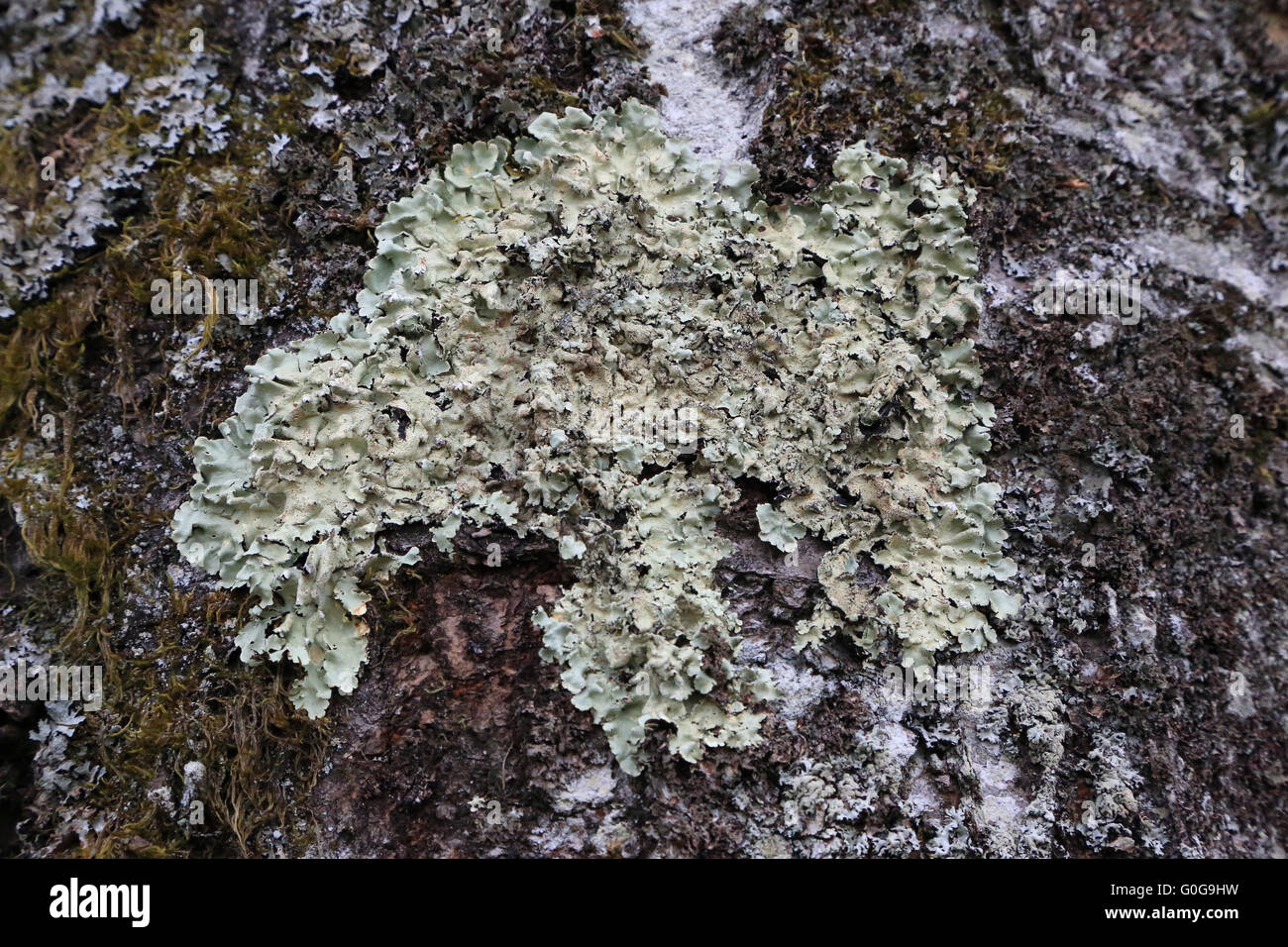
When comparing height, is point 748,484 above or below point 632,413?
below

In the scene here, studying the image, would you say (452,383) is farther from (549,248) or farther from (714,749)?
(714,749)

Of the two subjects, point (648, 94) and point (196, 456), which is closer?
point (196, 456)
